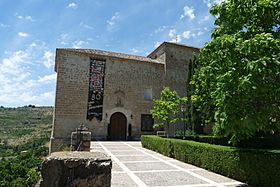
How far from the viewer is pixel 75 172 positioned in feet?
8.16

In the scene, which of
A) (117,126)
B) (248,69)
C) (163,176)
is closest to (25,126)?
(117,126)

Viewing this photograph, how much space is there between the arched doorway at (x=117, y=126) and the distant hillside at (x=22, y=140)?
6.92 m

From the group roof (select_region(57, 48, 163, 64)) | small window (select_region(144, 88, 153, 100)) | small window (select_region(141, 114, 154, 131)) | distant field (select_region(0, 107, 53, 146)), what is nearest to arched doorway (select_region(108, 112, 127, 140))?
small window (select_region(141, 114, 154, 131))

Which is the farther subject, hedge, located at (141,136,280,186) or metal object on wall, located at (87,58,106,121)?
metal object on wall, located at (87,58,106,121)

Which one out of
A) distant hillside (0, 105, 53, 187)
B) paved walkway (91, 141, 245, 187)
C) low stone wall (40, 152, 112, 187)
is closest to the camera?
low stone wall (40, 152, 112, 187)

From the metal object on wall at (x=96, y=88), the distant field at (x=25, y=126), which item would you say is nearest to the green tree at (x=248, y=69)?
the metal object on wall at (x=96, y=88)

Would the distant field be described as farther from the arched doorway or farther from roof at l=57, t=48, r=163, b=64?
roof at l=57, t=48, r=163, b=64

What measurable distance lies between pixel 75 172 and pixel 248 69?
3.79m

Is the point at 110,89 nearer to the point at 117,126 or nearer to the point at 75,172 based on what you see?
the point at 117,126

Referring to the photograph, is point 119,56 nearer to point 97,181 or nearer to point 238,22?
point 238,22

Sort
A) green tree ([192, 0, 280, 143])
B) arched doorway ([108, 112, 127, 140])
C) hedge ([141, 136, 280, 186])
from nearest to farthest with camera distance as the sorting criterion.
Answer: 1. green tree ([192, 0, 280, 143])
2. hedge ([141, 136, 280, 186])
3. arched doorway ([108, 112, 127, 140])

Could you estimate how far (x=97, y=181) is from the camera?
2.49 metres

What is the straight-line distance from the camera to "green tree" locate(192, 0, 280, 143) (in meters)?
4.80

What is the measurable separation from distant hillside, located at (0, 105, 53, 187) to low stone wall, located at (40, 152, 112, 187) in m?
15.7
